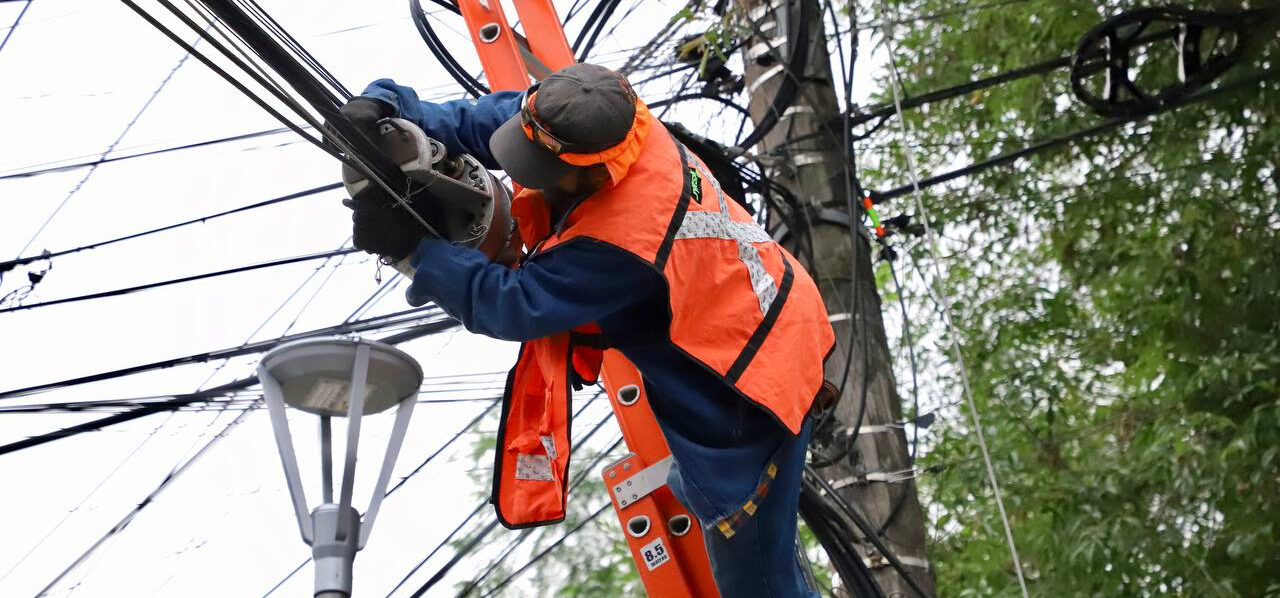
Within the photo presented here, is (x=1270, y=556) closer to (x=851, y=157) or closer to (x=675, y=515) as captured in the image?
(x=851, y=157)

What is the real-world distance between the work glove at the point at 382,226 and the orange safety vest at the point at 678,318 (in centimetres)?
31

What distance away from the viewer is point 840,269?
19.4ft

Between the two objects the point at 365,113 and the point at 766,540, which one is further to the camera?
the point at 766,540

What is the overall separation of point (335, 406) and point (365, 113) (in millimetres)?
775

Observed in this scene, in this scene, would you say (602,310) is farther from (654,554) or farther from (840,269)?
(840,269)

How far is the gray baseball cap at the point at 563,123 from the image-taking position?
3.37 m

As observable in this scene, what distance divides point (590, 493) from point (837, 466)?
384 cm

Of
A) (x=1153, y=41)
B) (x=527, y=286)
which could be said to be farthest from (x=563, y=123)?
(x=1153, y=41)

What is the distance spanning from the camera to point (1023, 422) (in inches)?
287

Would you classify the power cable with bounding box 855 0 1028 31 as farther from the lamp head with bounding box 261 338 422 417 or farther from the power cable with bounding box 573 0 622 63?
the lamp head with bounding box 261 338 422 417

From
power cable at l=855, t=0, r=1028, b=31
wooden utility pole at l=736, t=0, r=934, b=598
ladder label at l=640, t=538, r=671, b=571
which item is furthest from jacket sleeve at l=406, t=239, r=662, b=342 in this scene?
power cable at l=855, t=0, r=1028, b=31

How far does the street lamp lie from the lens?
11.1ft

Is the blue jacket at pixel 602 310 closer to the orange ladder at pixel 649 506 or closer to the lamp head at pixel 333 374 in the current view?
the lamp head at pixel 333 374

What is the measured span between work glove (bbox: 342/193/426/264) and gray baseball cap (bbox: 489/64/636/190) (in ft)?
0.86
